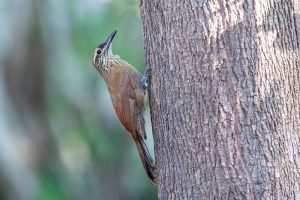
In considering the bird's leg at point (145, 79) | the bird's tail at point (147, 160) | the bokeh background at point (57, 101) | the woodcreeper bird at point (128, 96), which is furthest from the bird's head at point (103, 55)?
the bokeh background at point (57, 101)

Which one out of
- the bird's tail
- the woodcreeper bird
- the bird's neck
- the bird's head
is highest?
the bird's head

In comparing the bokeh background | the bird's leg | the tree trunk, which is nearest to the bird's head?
the bird's leg

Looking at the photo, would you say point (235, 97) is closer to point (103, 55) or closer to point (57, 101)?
point (103, 55)

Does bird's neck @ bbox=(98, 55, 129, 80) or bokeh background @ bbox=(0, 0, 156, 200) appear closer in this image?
bird's neck @ bbox=(98, 55, 129, 80)

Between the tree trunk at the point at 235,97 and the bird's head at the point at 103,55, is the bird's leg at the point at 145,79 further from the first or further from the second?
the bird's head at the point at 103,55

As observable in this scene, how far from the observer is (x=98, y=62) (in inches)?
237

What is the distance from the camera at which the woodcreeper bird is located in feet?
17.5

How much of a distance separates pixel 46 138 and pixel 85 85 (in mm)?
894

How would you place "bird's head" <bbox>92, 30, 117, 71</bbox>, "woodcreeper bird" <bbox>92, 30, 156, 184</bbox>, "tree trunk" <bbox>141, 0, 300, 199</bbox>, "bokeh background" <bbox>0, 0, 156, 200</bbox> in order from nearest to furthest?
"tree trunk" <bbox>141, 0, 300, 199</bbox>, "woodcreeper bird" <bbox>92, 30, 156, 184</bbox>, "bird's head" <bbox>92, 30, 117, 71</bbox>, "bokeh background" <bbox>0, 0, 156, 200</bbox>

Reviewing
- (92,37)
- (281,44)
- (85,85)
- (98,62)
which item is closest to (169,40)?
(281,44)

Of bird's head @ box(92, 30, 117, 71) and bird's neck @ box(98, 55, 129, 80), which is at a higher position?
bird's head @ box(92, 30, 117, 71)

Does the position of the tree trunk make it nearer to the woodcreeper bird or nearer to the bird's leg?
the bird's leg

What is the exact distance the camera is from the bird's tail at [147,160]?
4957 millimetres

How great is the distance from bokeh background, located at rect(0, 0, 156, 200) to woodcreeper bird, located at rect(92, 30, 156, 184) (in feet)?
11.4
